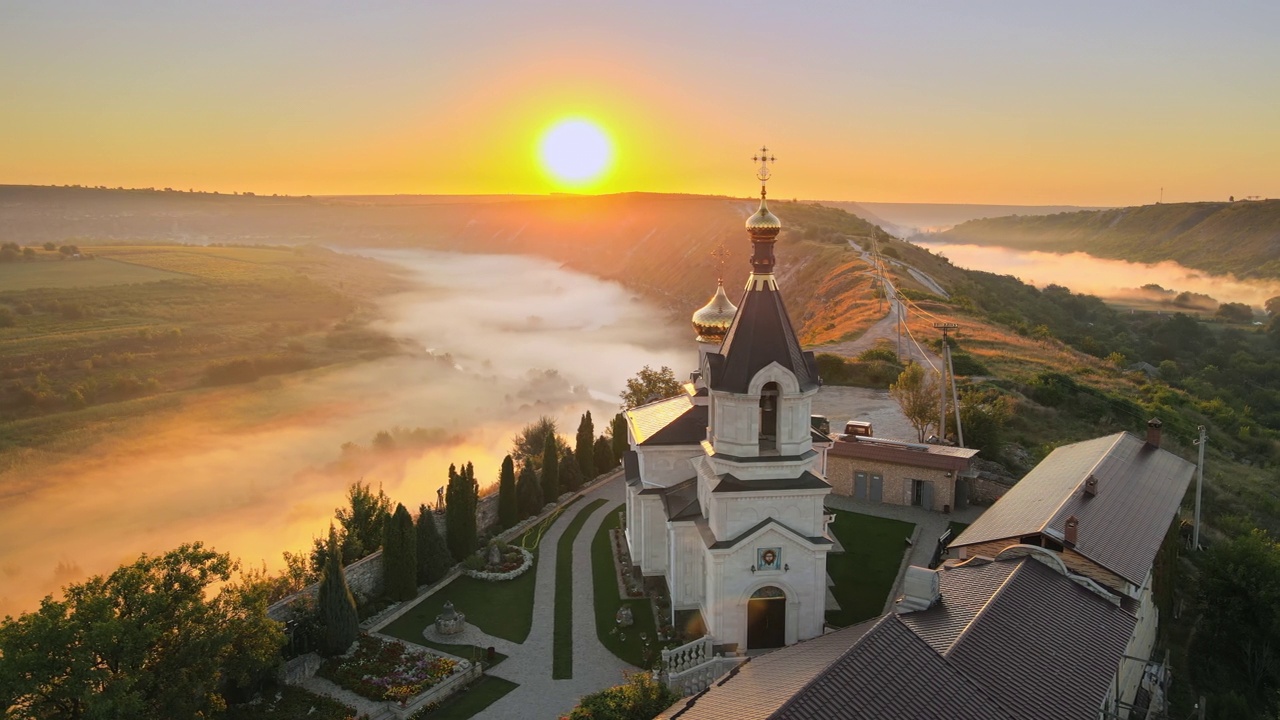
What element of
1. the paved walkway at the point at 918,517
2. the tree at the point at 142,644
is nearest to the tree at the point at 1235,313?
the paved walkway at the point at 918,517

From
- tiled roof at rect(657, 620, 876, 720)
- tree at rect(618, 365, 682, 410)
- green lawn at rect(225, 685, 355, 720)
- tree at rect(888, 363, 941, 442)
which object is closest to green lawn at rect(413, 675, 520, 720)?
green lawn at rect(225, 685, 355, 720)

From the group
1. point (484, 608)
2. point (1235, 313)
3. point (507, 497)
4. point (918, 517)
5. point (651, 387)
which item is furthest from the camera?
point (1235, 313)

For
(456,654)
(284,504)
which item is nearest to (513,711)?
(456,654)

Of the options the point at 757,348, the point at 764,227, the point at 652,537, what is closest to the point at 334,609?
the point at 652,537

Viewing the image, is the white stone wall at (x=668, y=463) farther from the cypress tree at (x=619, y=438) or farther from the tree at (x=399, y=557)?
the cypress tree at (x=619, y=438)

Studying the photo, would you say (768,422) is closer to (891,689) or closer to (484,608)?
(891,689)

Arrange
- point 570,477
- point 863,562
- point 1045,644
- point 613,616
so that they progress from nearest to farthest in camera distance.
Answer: point 1045,644, point 613,616, point 863,562, point 570,477

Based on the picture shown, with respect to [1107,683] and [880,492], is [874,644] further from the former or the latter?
[880,492]
